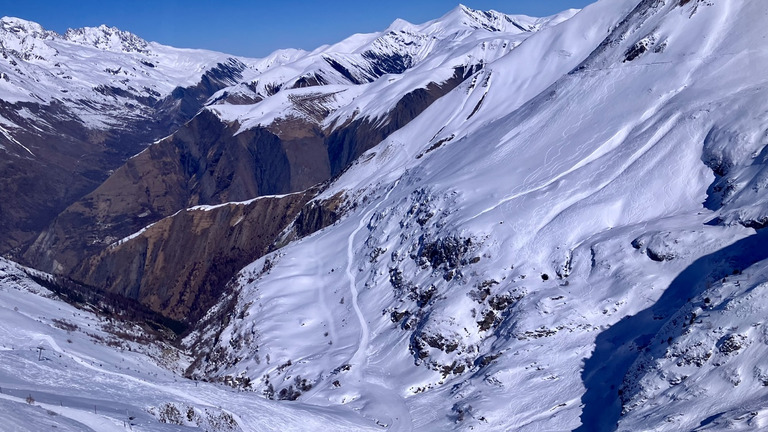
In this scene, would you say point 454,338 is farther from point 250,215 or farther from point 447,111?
point 250,215

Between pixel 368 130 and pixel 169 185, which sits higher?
pixel 368 130

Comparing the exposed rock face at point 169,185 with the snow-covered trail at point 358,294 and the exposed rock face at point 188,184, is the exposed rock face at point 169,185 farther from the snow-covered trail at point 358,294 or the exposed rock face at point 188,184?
the snow-covered trail at point 358,294

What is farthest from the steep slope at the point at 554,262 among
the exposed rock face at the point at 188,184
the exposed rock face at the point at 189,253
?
the exposed rock face at the point at 188,184

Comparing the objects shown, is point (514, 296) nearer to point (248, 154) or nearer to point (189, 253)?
point (189, 253)

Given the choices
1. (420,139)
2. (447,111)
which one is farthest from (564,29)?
(420,139)

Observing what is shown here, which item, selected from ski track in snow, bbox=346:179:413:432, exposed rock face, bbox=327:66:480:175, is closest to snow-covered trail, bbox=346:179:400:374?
ski track in snow, bbox=346:179:413:432

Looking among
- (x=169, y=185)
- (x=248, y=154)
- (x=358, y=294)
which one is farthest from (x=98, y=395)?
(x=169, y=185)

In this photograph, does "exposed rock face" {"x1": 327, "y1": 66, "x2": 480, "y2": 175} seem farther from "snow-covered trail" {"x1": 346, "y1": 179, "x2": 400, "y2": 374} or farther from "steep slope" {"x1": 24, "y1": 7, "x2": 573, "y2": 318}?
"snow-covered trail" {"x1": 346, "y1": 179, "x2": 400, "y2": 374}
